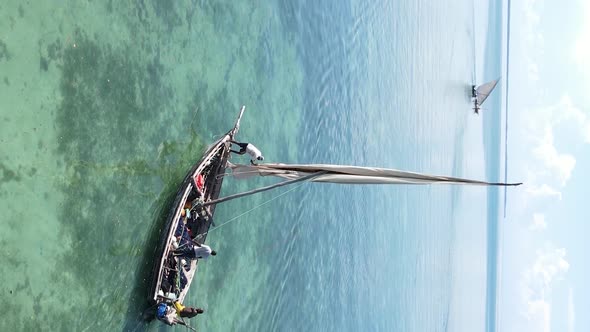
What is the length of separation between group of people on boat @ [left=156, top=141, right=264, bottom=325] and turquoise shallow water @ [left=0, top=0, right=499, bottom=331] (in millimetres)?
344

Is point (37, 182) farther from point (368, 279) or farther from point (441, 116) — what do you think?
point (441, 116)

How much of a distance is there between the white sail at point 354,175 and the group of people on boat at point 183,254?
1.50 m

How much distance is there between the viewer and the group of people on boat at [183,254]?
8.23 metres

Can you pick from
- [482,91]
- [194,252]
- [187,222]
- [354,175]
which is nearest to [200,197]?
[187,222]

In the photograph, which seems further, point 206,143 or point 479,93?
point 479,93

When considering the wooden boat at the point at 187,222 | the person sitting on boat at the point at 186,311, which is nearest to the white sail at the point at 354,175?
the wooden boat at the point at 187,222

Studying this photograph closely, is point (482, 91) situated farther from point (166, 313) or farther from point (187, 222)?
point (166, 313)

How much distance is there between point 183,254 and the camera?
867 centimetres

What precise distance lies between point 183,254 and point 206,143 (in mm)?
2228

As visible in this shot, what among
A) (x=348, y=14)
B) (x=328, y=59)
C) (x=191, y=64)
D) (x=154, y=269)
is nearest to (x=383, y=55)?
(x=348, y=14)

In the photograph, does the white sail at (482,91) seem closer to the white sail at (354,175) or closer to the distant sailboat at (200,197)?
the distant sailboat at (200,197)

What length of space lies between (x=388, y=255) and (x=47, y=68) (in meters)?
14.2

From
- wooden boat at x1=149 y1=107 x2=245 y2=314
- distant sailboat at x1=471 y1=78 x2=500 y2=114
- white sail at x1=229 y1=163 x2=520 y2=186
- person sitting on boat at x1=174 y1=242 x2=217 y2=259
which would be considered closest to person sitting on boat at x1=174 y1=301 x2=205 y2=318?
wooden boat at x1=149 y1=107 x2=245 y2=314

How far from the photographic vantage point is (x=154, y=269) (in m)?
8.34
